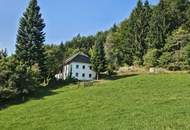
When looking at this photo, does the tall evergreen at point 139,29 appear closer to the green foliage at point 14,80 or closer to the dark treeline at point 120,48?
the dark treeline at point 120,48

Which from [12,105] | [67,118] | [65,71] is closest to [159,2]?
[65,71]

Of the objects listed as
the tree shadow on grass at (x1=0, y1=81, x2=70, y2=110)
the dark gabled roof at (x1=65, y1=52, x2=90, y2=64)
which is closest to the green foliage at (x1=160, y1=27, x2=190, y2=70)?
the dark gabled roof at (x1=65, y1=52, x2=90, y2=64)

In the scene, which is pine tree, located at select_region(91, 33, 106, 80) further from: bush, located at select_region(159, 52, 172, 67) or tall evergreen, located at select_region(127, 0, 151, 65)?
tall evergreen, located at select_region(127, 0, 151, 65)

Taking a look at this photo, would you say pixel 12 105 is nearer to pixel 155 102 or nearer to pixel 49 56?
pixel 155 102

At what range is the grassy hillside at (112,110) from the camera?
111 feet

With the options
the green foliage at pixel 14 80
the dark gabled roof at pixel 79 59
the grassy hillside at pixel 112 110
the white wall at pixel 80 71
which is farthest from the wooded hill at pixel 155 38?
the grassy hillside at pixel 112 110

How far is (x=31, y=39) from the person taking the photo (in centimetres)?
8000

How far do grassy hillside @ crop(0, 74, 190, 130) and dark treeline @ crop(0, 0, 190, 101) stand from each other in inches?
285

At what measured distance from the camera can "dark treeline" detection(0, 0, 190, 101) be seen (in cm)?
6372

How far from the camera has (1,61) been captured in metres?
64.5

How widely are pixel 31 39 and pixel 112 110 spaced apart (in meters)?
42.2

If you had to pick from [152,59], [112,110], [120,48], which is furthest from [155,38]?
[112,110]

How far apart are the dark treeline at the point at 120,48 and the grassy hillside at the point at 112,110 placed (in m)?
7.23

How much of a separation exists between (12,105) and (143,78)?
2390 cm
